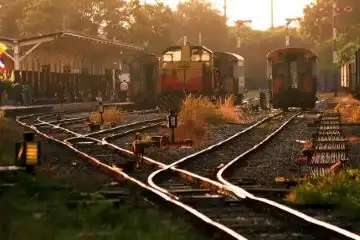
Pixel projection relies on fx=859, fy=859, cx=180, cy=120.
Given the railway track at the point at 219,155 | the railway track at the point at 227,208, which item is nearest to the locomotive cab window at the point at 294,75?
the railway track at the point at 219,155

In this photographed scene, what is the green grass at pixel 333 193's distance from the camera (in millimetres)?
9023

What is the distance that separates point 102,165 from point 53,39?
3109 cm

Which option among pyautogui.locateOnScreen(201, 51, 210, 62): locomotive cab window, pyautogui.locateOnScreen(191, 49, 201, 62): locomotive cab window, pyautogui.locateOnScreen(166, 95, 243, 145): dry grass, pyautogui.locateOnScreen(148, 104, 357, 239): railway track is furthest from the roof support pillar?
pyautogui.locateOnScreen(148, 104, 357, 239): railway track

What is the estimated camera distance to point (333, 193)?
32.6ft

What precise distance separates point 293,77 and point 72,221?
3148cm

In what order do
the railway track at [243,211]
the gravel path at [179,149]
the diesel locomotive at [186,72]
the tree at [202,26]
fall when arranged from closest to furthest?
the railway track at [243,211]
the gravel path at [179,149]
the diesel locomotive at [186,72]
the tree at [202,26]

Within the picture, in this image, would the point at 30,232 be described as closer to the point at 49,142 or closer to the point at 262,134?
the point at 49,142

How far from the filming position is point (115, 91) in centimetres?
6062

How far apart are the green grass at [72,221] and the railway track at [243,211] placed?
58 centimetres

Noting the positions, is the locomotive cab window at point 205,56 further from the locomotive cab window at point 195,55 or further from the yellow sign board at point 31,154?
the yellow sign board at point 31,154

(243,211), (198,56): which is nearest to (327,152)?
(243,211)

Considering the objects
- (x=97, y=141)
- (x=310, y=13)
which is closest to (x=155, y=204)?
(x=97, y=141)

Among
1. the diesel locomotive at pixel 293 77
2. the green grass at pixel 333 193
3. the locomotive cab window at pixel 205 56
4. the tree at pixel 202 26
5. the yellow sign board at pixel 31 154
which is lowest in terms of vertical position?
the green grass at pixel 333 193

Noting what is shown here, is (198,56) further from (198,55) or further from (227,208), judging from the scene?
(227,208)
